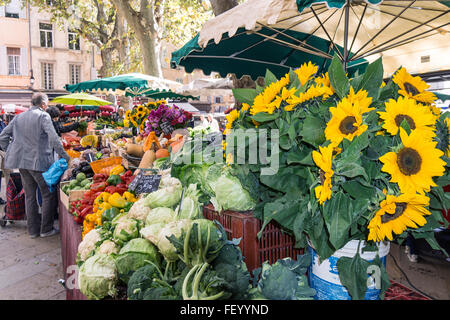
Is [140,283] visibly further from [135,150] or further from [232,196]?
[135,150]

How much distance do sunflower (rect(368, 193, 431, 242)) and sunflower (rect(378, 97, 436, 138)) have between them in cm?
24

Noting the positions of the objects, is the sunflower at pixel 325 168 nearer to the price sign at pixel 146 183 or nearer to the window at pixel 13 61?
the price sign at pixel 146 183

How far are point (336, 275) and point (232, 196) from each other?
0.57 metres

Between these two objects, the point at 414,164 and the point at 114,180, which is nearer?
the point at 414,164

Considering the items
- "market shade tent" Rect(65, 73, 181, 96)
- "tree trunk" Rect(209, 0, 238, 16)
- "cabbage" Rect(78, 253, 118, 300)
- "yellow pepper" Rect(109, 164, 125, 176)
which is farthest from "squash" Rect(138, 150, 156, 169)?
"market shade tent" Rect(65, 73, 181, 96)

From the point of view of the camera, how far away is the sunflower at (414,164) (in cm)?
111

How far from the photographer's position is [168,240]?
160cm

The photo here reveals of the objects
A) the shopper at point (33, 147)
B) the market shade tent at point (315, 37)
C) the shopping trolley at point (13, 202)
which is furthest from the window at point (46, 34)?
the market shade tent at point (315, 37)

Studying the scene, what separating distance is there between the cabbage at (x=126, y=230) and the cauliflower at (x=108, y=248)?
0.05 m

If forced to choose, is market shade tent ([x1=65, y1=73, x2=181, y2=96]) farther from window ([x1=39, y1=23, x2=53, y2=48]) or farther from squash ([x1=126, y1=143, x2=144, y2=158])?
window ([x1=39, y1=23, x2=53, y2=48])

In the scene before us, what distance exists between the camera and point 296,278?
1.43m

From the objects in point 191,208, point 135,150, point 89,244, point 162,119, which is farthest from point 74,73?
point 191,208

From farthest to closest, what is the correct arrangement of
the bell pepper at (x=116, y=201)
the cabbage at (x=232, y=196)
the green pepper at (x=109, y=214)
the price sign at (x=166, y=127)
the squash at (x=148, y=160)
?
the price sign at (x=166, y=127), the squash at (x=148, y=160), the bell pepper at (x=116, y=201), the green pepper at (x=109, y=214), the cabbage at (x=232, y=196)

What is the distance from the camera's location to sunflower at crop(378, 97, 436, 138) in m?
1.19
